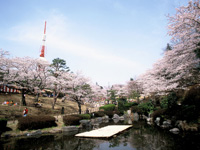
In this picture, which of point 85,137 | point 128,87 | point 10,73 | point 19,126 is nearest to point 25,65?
point 10,73

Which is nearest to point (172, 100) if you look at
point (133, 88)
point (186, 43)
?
point (186, 43)

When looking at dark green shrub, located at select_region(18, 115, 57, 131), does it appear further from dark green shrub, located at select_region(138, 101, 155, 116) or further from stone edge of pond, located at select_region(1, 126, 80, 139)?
dark green shrub, located at select_region(138, 101, 155, 116)

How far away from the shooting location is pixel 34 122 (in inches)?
499

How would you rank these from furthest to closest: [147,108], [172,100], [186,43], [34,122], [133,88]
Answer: [133,88] < [147,108] < [172,100] < [34,122] < [186,43]

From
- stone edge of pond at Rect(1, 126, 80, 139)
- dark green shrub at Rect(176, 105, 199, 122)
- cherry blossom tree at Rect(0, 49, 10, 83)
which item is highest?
cherry blossom tree at Rect(0, 49, 10, 83)

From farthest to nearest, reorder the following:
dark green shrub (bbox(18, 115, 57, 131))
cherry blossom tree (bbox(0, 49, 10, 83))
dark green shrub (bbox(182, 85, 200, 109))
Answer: cherry blossom tree (bbox(0, 49, 10, 83)), dark green shrub (bbox(18, 115, 57, 131)), dark green shrub (bbox(182, 85, 200, 109))

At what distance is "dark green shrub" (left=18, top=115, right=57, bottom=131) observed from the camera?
12.0 m

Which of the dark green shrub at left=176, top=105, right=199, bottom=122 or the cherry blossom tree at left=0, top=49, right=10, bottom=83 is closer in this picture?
the dark green shrub at left=176, top=105, right=199, bottom=122

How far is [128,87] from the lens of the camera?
41.9 meters

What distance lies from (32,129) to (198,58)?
1604 cm

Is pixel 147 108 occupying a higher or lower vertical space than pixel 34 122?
higher

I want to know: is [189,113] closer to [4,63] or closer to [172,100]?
[172,100]

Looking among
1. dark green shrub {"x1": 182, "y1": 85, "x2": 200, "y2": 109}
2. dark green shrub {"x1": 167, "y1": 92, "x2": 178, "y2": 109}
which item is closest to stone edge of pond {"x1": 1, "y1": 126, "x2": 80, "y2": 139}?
dark green shrub {"x1": 167, "y1": 92, "x2": 178, "y2": 109}

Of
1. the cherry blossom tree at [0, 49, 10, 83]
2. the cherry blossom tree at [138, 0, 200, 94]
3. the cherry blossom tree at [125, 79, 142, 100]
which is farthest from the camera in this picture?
the cherry blossom tree at [125, 79, 142, 100]
